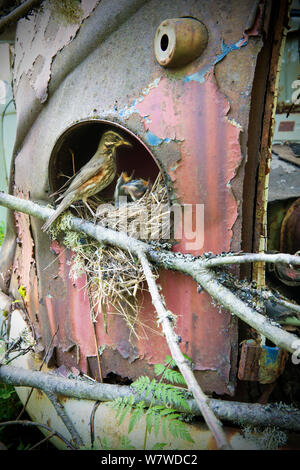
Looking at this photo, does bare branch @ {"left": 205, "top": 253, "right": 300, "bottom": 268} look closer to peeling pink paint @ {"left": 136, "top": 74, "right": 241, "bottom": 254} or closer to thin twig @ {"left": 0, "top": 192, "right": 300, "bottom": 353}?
thin twig @ {"left": 0, "top": 192, "right": 300, "bottom": 353}

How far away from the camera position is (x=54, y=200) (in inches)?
90.9

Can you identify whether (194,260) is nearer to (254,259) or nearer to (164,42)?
(254,259)

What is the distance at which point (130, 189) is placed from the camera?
2.30 m

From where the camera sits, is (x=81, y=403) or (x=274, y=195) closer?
(x=81, y=403)

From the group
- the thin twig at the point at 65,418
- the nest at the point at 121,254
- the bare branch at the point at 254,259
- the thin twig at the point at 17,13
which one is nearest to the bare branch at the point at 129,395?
the thin twig at the point at 65,418

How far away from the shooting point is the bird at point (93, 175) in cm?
212

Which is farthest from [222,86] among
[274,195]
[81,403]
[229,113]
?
Answer: [81,403]

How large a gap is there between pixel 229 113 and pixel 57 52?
1.18 m

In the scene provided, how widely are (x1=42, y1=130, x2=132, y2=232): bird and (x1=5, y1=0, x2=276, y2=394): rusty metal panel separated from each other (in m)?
0.24

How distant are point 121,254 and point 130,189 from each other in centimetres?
57

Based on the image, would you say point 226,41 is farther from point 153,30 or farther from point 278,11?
point 153,30

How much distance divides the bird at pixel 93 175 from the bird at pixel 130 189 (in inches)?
4.3

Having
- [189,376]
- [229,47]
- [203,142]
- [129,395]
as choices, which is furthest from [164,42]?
[129,395]

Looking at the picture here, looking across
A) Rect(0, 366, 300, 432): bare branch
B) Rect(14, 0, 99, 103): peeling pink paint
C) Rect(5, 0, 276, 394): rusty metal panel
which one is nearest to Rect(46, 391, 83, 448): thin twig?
Rect(0, 366, 300, 432): bare branch
